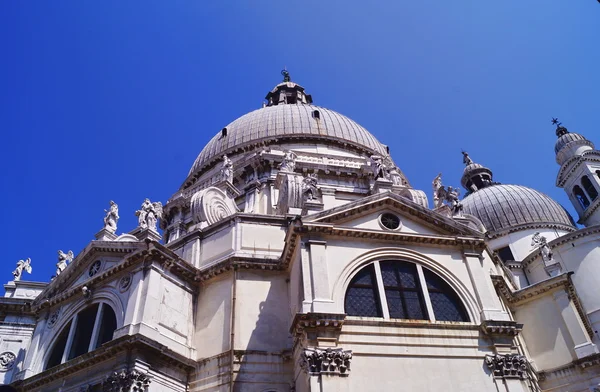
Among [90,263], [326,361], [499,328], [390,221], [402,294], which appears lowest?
[326,361]

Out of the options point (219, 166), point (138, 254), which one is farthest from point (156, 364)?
point (219, 166)

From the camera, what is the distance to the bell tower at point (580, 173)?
4672 cm

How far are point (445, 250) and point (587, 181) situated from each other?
34314mm

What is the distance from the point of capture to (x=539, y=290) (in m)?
26.6

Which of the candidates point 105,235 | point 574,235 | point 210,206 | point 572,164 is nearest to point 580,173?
point 572,164

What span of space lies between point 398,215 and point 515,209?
2735 cm

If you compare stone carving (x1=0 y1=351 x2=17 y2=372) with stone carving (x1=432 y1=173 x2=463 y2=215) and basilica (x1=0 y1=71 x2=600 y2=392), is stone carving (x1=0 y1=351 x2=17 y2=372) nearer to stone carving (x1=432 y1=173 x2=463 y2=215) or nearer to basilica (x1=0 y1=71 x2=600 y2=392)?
basilica (x1=0 y1=71 x2=600 y2=392)

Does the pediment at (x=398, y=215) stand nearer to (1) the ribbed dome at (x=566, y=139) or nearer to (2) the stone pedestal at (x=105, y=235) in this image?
(2) the stone pedestal at (x=105, y=235)

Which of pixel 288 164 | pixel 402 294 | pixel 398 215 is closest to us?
pixel 402 294

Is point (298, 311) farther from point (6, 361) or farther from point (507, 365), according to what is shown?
point (6, 361)

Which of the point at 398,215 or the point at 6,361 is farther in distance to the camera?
the point at 6,361

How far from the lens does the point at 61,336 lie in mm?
23250

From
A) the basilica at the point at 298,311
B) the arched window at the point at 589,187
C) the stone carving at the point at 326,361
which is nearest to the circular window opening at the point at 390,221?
the basilica at the point at 298,311

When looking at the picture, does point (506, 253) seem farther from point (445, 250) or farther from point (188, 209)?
point (188, 209)
